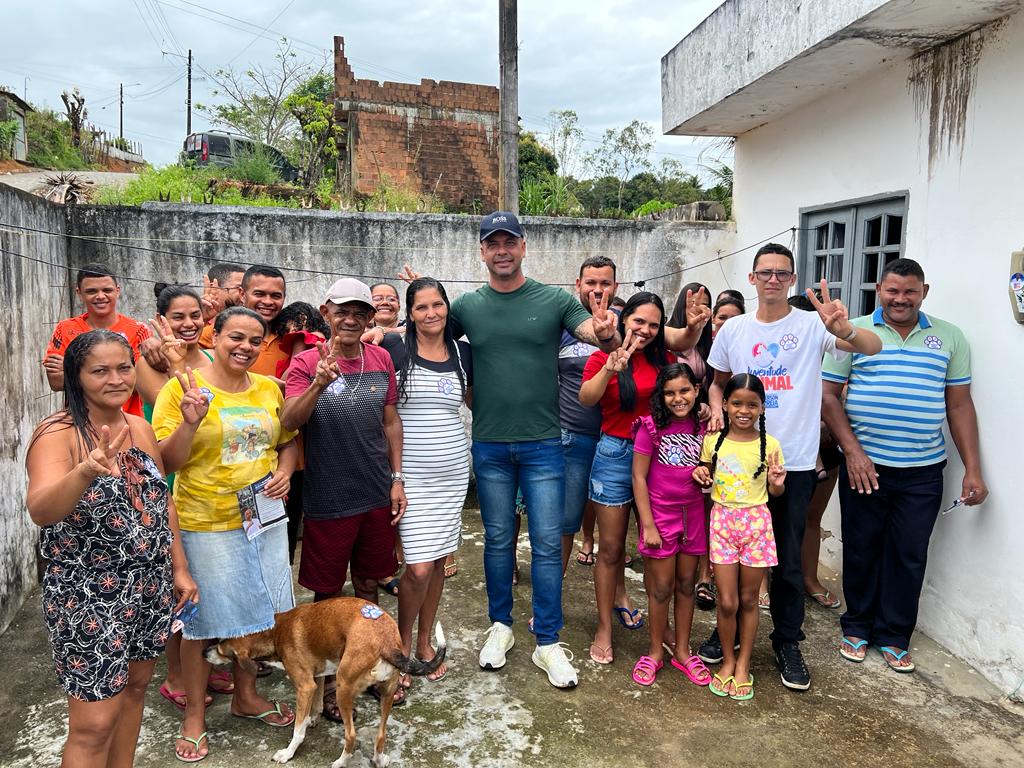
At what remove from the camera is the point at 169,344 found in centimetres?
277

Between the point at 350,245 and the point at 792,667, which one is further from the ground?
the point at 350,245

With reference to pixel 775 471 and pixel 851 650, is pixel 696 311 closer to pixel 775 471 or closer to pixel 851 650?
pixel 775 471

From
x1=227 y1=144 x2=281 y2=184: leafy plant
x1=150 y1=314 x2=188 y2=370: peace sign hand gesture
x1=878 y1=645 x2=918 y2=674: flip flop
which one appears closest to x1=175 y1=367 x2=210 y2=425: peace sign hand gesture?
x1=150 y1=314 x2=188 y2=370: peace sign hand gesture

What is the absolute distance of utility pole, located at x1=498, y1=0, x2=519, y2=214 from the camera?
23.5 ft

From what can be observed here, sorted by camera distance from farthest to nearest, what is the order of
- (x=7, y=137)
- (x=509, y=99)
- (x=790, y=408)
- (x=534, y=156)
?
(x=534, y=156) → (x=7, y=137) → (x=509, y=99) → (x=790, y=408)

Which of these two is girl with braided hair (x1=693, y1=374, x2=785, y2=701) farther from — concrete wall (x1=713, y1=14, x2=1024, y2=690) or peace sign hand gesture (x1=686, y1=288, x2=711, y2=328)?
concrete wall (x1=713, y1=14, x2=1024, y2=690)

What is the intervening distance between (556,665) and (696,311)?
1.98m

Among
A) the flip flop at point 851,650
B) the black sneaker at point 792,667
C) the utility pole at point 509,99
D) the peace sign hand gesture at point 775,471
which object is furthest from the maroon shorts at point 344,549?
the utility pole at point 509,99

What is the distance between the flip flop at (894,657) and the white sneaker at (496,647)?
1.87 meters

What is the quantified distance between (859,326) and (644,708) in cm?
217

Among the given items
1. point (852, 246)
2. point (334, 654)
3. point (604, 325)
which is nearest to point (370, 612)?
point (334, 654)

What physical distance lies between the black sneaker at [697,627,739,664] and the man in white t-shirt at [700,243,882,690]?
27 cm

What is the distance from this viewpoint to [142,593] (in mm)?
2168

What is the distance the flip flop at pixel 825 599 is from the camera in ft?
13.4
